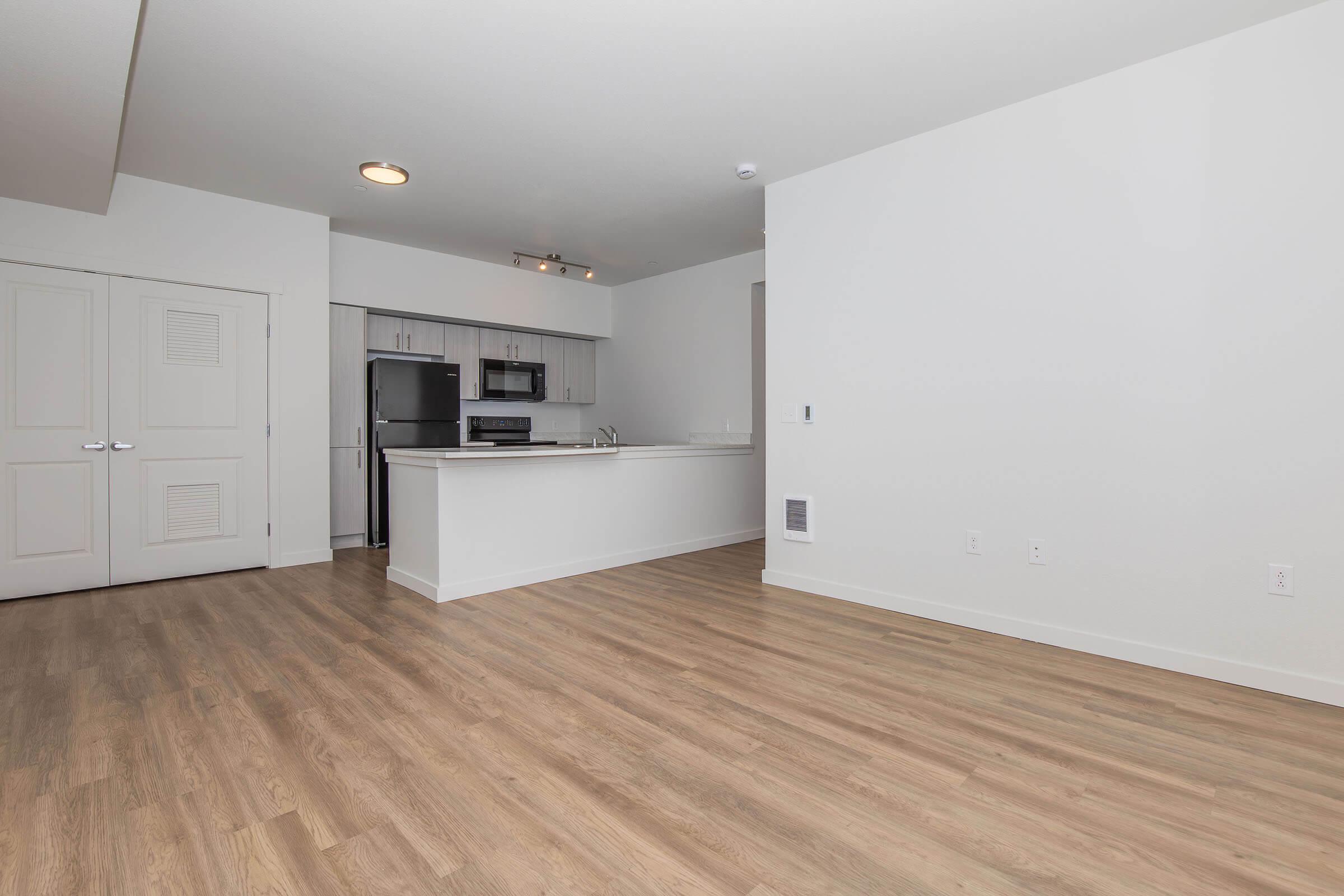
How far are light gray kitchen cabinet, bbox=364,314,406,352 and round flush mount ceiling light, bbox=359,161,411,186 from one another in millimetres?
1874

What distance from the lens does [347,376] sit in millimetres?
5375

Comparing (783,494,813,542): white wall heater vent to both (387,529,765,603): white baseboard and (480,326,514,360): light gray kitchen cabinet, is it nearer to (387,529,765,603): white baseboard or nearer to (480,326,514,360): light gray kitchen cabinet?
(387,529,765,603): white baseboard

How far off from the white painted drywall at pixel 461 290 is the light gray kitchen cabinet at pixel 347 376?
0.14 meters

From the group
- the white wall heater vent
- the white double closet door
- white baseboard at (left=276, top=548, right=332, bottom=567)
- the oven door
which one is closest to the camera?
the white double closet door

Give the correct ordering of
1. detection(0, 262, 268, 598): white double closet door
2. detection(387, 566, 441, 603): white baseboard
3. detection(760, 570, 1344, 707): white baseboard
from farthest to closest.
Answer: detection(0, 262, 268, 598): white double closet door → detection(387, 566, 441, 603): white baseboard → detection(760, 570, 1344, 707): white baseboard

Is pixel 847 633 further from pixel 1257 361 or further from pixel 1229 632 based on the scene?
pixel 1257 361

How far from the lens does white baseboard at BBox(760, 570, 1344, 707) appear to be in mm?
2414

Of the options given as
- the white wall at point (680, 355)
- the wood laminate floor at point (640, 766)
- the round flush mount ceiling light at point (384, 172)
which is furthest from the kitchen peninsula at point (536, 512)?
the round flush mount ceiling light at point (384, 172)

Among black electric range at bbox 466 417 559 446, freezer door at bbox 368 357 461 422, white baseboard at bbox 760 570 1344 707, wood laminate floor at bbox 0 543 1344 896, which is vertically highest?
freezer door at bbox 368 357 461 422

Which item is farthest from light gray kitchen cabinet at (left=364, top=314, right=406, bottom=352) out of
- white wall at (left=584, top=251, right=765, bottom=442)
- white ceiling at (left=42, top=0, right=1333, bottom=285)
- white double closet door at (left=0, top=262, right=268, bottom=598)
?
white wall at (left=584, top=251, right=765, bottom=442)

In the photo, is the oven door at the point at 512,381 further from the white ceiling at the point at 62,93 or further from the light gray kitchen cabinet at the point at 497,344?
the white ceiling at the point at 62,93

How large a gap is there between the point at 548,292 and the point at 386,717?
517cm

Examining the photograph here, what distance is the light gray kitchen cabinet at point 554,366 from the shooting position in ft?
22.9

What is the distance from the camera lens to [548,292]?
6.70m
